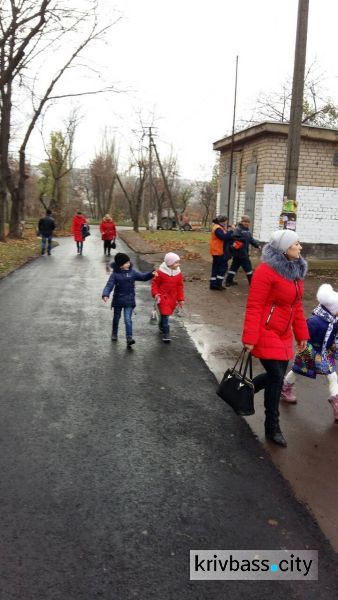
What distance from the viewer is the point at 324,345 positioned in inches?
199

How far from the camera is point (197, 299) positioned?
11.1 m

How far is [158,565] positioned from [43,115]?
29.3m

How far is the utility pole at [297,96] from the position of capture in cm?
1002

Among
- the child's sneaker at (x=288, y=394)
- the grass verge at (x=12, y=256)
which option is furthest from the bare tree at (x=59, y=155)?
the child's sneaker at (x=288, y=394)

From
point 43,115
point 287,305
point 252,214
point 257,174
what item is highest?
point 43,115

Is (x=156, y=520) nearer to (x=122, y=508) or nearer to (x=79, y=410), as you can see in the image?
(x=122, y=508)

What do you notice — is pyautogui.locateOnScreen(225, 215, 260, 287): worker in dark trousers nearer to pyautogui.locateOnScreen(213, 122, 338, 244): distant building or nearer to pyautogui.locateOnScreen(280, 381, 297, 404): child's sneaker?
pyautogui.locateOnScreen(213, 122, 338, 244): distant building

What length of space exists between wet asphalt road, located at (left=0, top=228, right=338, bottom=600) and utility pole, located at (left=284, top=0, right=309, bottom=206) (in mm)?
5541

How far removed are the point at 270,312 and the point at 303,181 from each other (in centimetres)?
1309

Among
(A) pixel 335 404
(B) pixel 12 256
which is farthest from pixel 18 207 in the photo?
(A) pixel 335 404

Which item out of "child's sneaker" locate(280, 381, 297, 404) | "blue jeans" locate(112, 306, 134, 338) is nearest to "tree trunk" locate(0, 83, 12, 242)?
"blue jeans" locate(112, 306, 134, 338)

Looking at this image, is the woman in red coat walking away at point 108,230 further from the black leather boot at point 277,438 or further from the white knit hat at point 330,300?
the black leather boot at point 277,438

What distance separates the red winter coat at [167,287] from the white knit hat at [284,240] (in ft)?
11.0

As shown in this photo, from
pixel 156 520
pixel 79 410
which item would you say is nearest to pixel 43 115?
pixel 79 410
